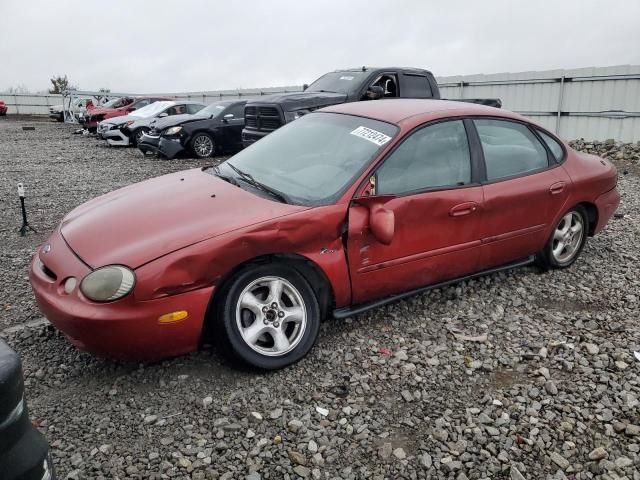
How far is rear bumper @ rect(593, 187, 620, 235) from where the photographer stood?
488 centimetres

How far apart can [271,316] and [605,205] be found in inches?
138

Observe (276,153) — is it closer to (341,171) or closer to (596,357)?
(341,171)

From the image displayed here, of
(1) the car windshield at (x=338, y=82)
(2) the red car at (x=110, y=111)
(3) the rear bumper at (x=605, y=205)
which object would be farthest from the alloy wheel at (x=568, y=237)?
(2) the red car at (x=110, y=111)

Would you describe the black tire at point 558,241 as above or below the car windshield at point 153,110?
below

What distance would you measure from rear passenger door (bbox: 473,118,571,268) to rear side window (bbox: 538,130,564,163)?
0.25 ft

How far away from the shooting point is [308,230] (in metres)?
3.19

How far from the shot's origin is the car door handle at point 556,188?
439cm

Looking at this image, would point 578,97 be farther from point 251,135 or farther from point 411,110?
point 411,110

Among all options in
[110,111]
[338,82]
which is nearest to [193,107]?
[110,111]

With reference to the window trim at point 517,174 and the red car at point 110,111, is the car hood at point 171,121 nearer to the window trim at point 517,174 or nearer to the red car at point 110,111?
the red car at point 110,111

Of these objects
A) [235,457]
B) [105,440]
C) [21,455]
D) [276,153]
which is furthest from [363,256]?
Result: [21,455]

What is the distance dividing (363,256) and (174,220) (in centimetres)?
118

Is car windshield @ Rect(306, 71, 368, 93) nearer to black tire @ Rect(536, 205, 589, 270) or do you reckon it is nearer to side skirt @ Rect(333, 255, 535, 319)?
black tire @ Rect(536, 205, 589, 270)

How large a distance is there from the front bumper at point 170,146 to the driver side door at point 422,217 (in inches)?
385
